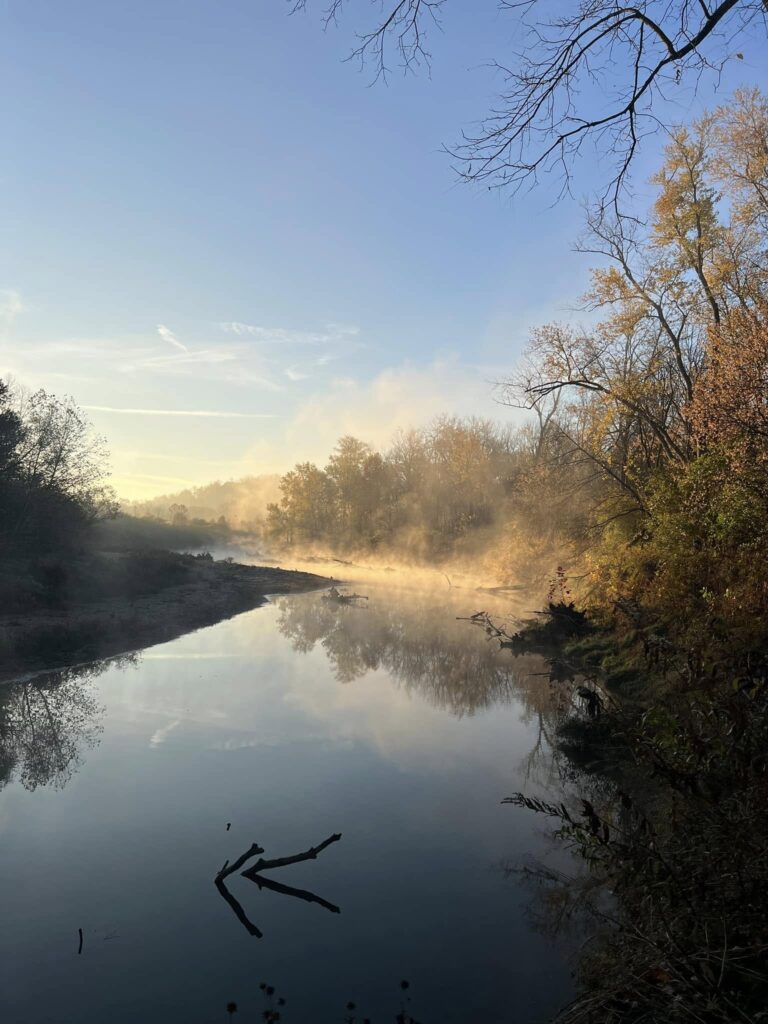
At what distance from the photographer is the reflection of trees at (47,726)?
9.14 metres

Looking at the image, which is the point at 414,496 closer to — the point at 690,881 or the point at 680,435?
the point at 680,435

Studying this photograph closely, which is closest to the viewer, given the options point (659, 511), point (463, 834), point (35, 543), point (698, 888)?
point (698, 888)

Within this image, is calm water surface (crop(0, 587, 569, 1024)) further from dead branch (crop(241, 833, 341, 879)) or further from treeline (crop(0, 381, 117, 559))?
treeline (crop(0, 381, 117, 559))

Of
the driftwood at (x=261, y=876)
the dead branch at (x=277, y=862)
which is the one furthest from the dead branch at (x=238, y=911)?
the dead branch at (x=277, y=862)

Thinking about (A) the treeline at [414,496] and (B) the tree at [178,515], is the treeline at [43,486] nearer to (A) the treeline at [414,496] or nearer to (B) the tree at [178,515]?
(A) the treeline at [414,496]

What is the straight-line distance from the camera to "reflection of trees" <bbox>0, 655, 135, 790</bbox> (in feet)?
30.0

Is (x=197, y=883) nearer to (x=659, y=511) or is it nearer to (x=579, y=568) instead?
(x=659, y=511)

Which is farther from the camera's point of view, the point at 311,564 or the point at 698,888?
the point at 311,564

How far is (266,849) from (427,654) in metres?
13.0

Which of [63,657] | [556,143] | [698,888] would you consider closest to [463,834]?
[698,888]

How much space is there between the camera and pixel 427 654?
19438 mm

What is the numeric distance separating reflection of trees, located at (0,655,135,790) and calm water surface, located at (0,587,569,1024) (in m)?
0.05

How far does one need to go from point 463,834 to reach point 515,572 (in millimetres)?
29815

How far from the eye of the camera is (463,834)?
24.5 feet
